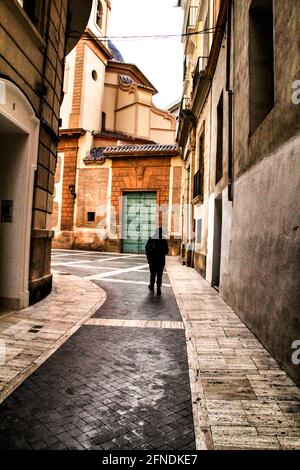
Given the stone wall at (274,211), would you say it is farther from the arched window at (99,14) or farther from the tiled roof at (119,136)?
the arched window at (99,14)

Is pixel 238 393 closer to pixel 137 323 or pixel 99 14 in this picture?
pixel 137 323

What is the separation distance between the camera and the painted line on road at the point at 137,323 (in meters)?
5.00

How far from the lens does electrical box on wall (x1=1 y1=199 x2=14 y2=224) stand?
583cm

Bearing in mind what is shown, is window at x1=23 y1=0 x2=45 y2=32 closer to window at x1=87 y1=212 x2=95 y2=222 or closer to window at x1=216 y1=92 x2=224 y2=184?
window at x1=216 y1=92 x2=224 y2=184

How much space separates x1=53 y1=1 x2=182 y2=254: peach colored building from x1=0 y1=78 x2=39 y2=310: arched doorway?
49.2 ft

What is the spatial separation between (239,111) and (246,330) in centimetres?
402

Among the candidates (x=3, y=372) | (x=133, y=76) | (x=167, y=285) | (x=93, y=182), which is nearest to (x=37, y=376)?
(x=3, y=372)

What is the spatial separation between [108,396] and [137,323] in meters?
2.34

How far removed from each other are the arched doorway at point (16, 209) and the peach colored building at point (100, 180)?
49.2 ft

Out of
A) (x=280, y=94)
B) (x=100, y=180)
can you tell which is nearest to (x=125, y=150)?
(x=100, y=180)

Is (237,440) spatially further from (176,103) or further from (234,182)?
(176,103)

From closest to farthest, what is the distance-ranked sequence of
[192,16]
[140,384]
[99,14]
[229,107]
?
[140,384]
[229,107]
[192,16]
[99,14]

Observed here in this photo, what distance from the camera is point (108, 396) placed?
2.80 meters

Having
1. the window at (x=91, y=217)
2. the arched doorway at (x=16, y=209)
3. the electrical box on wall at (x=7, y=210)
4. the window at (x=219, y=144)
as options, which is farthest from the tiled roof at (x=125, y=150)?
the electrical box on wall at (x=7, y=210)
